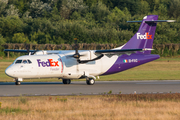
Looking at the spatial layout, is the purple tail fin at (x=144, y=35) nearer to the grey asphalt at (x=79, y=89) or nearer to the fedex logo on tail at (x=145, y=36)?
the fedex logo on tail at (x=145, y=36)

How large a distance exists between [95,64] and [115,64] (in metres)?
2.01

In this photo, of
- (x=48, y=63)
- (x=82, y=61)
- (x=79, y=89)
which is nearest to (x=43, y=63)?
(x=48, y=63)

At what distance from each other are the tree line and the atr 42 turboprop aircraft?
38.2 m

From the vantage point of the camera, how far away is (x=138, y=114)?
1425cm

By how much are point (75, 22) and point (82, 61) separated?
48.4 m

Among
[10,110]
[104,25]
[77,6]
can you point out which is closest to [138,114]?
[10,110]

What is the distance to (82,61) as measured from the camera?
2961 centimetres

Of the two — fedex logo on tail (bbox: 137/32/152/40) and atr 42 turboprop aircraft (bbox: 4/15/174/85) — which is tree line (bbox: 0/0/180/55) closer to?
fedex logo on tail (bbox: 137/32/152/40)

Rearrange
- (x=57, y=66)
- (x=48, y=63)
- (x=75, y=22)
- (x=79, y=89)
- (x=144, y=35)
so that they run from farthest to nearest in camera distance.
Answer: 1. (x=75, y=22)
2. (x=144, y=35)
3. (x=57, y=66)
4. (x=48, y=63)
5. (x=79, y=89)

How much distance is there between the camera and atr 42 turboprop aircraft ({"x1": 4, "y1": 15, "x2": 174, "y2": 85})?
27.2 meters

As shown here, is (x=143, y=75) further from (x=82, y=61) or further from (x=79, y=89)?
(x=79, y=89)

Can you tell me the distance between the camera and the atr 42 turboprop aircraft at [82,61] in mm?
27172

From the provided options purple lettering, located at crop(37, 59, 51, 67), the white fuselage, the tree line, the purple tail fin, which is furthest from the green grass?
the tree line

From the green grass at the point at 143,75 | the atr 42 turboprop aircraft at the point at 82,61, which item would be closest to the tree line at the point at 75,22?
the green grass at the point at 143,75
